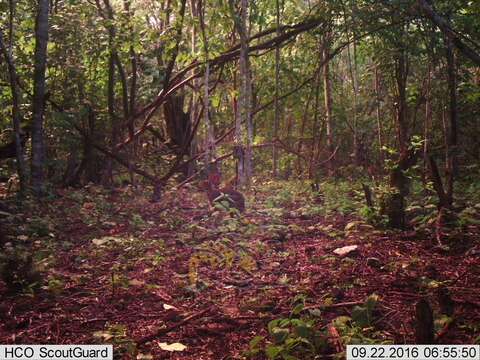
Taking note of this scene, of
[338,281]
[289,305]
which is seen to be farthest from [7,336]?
[338,281]

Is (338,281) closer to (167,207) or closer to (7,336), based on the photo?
(7,336)

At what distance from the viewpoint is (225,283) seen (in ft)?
16.8

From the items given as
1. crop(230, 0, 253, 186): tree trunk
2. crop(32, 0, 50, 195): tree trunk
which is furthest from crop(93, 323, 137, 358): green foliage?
crop(230, 0, 253, 186): tree trunk

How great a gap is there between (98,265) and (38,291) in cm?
104

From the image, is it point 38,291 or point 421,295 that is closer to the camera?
point 421,295

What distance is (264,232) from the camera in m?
7.31

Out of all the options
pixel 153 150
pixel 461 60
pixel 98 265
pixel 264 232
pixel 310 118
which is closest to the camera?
pixel 98 265

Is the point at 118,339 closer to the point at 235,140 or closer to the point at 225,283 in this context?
the point at 225,283

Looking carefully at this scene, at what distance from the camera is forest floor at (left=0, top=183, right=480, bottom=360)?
3676 mm

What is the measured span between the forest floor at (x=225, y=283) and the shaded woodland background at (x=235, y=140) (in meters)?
0.05

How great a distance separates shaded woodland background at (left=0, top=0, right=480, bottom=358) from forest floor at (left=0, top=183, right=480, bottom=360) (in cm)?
5

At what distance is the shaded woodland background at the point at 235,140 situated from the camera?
5651mm
